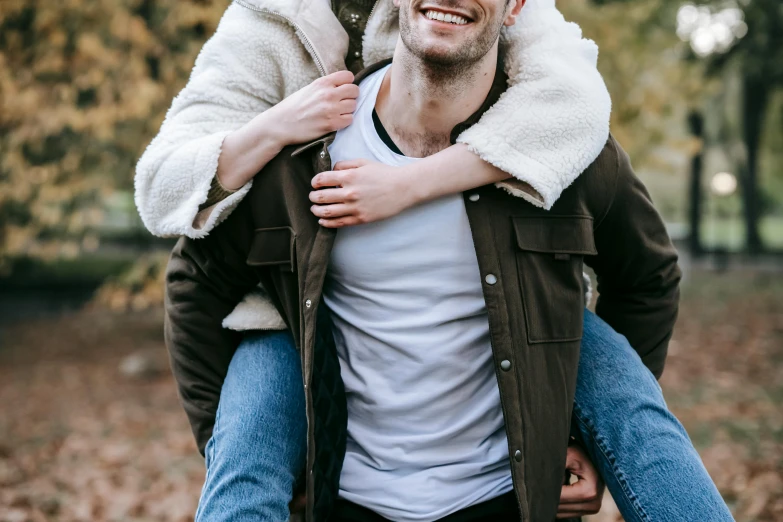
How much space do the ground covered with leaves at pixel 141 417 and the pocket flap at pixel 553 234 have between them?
13.0ft

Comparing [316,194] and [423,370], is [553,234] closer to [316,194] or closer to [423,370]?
[423,370]

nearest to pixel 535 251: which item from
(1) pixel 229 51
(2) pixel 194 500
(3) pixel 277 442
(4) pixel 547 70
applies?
(4) pixel 547 70

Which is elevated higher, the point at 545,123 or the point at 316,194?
the point at 545,123

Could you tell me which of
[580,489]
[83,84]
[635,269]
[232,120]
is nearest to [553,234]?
[635,269]

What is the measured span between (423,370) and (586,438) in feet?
1.69

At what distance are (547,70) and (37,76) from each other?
743 cm

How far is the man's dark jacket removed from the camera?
234 cm

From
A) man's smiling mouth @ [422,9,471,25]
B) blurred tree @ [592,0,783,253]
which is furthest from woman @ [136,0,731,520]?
blurred tree @ [592,0,783,253]

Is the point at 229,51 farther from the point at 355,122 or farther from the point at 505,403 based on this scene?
the point at 505,403

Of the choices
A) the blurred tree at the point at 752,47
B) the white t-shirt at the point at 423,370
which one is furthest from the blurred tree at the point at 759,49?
the white t-shirt at the point at 423,370

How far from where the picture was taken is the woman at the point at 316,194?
2.29 m

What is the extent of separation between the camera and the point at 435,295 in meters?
2.45

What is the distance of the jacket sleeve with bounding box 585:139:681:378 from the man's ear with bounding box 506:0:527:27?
48cm

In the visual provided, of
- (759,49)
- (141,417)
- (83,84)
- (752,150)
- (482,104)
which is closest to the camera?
(482,104)
